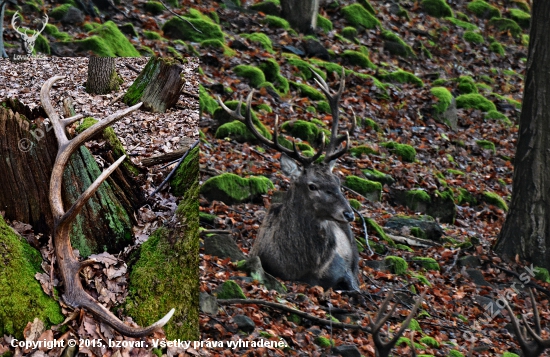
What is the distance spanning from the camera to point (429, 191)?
1116 centimetres

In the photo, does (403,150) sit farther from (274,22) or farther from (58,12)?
(58,12)

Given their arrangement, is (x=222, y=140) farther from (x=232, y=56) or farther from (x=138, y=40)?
(x=232, y=56)

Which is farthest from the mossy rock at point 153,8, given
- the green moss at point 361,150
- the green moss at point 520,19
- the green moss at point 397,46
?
the green moss at point 520,19

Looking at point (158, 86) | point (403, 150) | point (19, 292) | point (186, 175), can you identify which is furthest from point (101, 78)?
point (403, 150)

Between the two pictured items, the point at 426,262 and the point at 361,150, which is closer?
the point at 426,262

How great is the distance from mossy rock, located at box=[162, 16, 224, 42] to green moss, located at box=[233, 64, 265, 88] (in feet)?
2.81

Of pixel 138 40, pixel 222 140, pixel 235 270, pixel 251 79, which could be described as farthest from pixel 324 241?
pixel 251 79

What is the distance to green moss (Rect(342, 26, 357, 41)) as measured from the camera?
16.0 m

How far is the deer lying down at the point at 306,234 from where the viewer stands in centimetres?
718

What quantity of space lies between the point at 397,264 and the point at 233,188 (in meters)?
2.07

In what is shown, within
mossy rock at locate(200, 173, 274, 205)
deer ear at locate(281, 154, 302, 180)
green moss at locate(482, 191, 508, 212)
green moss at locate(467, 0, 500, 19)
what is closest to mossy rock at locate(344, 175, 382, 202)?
mossy rock at locate(200, 173, 274, 205)

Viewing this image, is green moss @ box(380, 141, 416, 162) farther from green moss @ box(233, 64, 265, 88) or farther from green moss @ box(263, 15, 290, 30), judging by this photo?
green moss @ box(263, 15, 290, 30)

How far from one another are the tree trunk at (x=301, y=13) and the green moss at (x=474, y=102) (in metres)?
3.35

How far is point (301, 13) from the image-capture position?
50.0 ft
